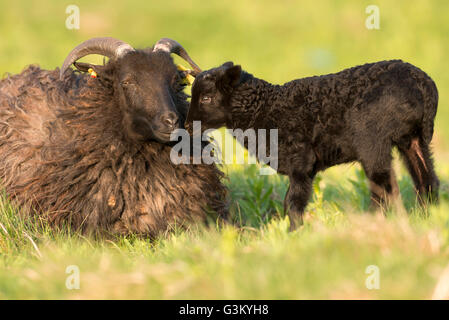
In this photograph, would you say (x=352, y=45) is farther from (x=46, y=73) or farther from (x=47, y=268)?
(x=47, y=268)

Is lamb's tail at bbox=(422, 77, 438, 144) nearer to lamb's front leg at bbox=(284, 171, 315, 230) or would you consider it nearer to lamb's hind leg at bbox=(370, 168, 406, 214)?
lamb's hind leg at bbox=(370, 168, 406, 214)

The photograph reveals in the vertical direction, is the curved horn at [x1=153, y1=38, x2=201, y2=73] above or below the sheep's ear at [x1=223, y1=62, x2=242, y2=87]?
above

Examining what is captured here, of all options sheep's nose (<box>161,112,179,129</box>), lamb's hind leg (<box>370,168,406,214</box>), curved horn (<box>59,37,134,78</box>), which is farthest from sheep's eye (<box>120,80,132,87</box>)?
lamb's hind leg (<box>370,168,406,214</box>)

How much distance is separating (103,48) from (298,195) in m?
2.31

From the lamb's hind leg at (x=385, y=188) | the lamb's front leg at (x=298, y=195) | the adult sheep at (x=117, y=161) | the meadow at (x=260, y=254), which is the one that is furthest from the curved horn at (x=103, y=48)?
the lamb's hind leg at (x=385, y=188)

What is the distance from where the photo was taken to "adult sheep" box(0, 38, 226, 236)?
231 inches

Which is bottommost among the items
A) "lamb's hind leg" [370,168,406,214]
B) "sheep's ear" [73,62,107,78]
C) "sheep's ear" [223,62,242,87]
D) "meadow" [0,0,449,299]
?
"meadow" [0,0,449,299]

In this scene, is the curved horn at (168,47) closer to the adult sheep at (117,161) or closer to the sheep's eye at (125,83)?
the adult sheep at (117,161)

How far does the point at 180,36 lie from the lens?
21.1 metres

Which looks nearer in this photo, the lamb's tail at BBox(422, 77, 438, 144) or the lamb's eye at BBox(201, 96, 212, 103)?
the lamb's tail at BBox(422, 77, 438, 144)

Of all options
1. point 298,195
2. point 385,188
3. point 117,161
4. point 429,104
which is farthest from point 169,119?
point 429,104

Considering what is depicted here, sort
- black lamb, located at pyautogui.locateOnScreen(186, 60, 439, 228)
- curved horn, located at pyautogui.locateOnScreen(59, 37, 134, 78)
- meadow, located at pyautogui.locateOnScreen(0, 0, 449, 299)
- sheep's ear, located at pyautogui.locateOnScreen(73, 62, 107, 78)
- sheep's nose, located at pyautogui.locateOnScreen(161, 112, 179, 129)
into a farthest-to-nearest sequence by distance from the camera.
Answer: sheep's ear, located at pyautogui.locateOnScreen(73, 62, 107, 78) → curved horn, located at pyautogui.locateOnScreen(59, 37, 134, 78) → sheep's nose, located at pyautogui.locateOnScreen(161, 112, 179, 129) → black lamb, located at pyautogui.locateOnScreen(186, 60, 439, 228) → meadow, located at pyautogui.locateOnScreen(0, 0, 449, 299)
